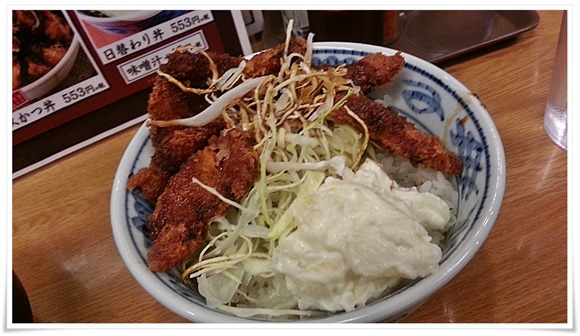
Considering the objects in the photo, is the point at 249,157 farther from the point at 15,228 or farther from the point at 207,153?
the point at 15,228

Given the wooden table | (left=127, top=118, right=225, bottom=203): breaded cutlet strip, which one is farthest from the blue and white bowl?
the wooden table

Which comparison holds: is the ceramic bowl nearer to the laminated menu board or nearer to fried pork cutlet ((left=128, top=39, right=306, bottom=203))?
the laminated menu board

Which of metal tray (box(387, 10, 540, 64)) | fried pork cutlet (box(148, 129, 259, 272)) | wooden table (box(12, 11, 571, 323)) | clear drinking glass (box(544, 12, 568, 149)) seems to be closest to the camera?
fried pork cutlet (box(148, 129, 259, 272))

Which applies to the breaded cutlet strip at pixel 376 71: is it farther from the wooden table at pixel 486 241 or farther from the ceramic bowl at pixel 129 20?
the ceramic bowl at pixel 129 20

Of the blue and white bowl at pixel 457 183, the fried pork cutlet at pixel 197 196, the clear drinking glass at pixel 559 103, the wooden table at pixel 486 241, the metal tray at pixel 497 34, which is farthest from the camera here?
the metal tray at pixel 497 34

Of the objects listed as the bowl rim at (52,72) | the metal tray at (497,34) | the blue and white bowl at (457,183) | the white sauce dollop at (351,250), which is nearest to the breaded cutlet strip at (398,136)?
the blue and white bowl at (457,183)
